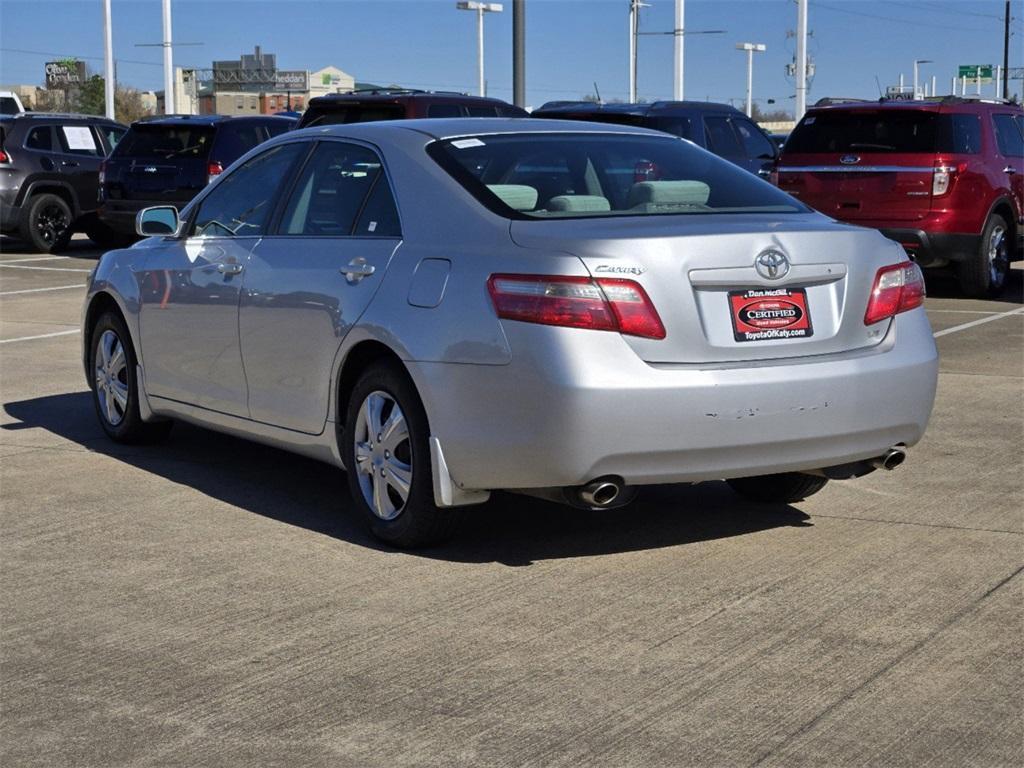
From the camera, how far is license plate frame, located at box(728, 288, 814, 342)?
18.1 ft

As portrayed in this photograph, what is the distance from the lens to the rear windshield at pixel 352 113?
54.2 ft

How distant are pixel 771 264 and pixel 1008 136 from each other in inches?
461

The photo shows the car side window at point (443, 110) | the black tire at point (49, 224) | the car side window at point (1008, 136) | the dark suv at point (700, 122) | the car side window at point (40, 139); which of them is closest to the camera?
the car side window at point (1008, 136)

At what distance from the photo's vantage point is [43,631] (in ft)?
16.7

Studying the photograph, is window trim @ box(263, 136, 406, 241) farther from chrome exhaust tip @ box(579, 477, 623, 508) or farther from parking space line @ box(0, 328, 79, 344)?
parking space line @ box(0, 328, 79, 344)

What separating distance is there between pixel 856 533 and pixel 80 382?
5.73 metres

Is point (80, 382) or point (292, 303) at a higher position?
point (292, 303)

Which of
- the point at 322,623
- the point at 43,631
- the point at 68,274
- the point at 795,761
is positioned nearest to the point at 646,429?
the point at 322,623

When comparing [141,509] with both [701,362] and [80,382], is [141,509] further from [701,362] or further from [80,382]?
[80,382]

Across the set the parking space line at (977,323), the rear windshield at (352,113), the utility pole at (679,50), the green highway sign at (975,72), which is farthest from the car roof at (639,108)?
the green highway sign at (975,72)

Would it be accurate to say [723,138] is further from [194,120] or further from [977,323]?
[194,120]

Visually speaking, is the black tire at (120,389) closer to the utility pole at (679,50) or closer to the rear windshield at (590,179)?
the rear windshield at (590,179)

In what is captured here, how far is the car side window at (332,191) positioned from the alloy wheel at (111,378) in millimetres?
1674

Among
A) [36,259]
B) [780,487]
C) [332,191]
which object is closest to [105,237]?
[36,259]
